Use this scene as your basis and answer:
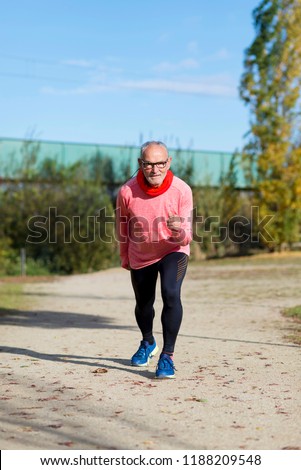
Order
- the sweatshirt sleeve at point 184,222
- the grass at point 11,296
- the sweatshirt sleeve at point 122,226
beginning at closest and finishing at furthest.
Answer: the sweatshirt sleeve at point 184,222 → the sweatshirt sleeve at point 122,226 → the grass at point 11,296

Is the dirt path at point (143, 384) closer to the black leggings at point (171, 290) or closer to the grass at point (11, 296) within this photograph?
the black leggings at point (171, 290)

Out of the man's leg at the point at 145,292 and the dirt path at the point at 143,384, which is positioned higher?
the man's leg at the point at 145,292

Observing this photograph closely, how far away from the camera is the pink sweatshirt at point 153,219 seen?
660 cm

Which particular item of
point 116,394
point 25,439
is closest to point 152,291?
point 116,394

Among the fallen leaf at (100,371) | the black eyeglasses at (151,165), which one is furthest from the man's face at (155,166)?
the fallen leaf at (100,371)

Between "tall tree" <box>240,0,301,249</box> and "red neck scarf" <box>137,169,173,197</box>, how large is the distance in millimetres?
22559

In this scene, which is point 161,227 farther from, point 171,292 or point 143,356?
point 143,356

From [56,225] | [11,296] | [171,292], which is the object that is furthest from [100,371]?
→ [56,225]

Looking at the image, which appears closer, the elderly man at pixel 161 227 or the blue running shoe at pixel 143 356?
the elderly man at pixel 161 227

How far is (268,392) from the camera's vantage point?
20.0ft

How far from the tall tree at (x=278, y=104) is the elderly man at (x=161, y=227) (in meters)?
22.5

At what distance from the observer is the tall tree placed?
28.7m

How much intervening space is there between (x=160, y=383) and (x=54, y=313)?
266 inches
